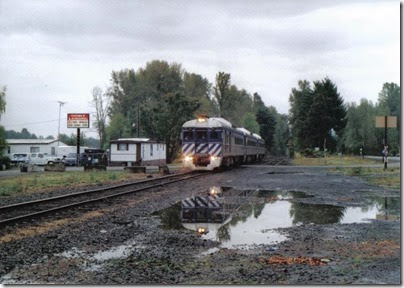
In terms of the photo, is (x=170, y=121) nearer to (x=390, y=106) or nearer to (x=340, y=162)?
(x=340, y=162)

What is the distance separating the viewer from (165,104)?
51.8m

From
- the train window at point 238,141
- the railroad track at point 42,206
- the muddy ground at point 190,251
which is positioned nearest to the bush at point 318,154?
the train window at point 238,141

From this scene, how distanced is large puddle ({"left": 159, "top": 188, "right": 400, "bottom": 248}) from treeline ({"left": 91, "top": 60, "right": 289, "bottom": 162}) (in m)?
9.86

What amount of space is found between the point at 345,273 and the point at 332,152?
55502 mm

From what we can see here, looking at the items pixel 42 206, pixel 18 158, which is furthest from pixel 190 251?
pixel 18 158

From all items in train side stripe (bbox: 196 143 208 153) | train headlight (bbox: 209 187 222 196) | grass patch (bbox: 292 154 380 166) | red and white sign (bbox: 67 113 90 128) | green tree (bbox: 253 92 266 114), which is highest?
green tree (bbox: 253 92 266 114)

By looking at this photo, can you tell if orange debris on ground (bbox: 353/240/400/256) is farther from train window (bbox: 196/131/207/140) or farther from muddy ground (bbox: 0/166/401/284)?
train window (bbox: 196/131/207/140)

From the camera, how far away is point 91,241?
28.8 feet

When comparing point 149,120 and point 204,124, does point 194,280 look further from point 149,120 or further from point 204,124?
point 149,120

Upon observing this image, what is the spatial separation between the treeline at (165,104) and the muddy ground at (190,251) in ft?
40.7

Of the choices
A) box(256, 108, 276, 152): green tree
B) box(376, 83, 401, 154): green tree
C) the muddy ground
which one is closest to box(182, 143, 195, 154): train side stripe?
box(376, 83, 401, 154): green tree

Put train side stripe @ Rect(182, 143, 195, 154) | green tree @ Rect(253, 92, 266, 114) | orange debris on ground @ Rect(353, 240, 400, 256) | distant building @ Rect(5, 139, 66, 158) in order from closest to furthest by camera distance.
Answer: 1. orange debris on ground @ Rect(353, 240, 400, 256)
2. train side stripe @ Rect(182, 143, 195, 154)
3. distant building @ Rect(5, 139, 66, 158)
4. green tree @ Rect(253, 92, 266, 114)

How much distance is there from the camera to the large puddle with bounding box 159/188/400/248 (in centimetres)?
939

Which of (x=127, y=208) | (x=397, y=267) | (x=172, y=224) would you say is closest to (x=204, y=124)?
(x=127, y=208)
